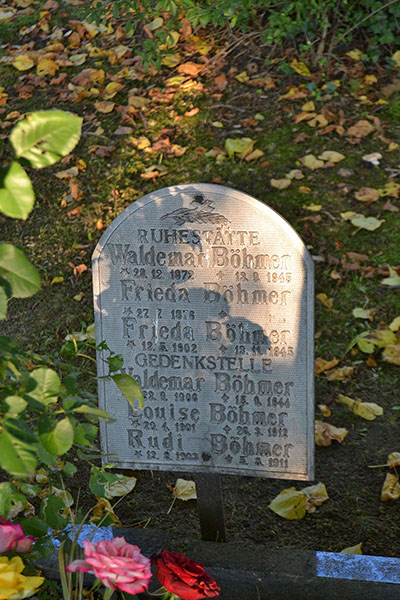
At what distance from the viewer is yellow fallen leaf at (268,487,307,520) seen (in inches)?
109

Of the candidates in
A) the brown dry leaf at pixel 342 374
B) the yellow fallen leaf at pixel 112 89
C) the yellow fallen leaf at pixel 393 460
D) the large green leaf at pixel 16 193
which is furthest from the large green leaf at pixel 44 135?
the yellow fallen leaf at pixel 112 89

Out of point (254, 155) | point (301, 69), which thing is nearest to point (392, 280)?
point (254, 155)


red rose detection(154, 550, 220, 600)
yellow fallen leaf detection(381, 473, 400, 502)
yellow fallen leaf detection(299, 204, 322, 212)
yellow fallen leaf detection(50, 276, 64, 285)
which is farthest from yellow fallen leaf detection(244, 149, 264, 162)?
red rose detection(154, 550, 220, 600)

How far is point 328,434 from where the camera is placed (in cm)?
307

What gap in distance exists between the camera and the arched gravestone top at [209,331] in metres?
2.27

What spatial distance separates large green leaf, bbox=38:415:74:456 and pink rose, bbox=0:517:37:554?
1.99 feet

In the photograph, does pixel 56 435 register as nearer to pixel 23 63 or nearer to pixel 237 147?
pixel 237 147

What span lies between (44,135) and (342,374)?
8.18ft

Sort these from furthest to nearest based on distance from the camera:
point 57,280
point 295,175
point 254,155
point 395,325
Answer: point 254,155 → point 295,175 → point 57,280 → point 395,325

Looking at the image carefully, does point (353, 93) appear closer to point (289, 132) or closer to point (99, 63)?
point (289, 132)

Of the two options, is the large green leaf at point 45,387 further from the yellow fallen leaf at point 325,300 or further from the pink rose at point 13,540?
the yellow fallen leaf at point 325,300

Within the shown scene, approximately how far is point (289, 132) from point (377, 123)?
1.61ft

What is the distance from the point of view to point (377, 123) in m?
4.41

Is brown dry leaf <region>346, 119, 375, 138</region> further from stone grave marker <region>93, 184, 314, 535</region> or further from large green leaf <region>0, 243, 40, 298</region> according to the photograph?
large green leaf <region>0, 243, 40, 298</region>
